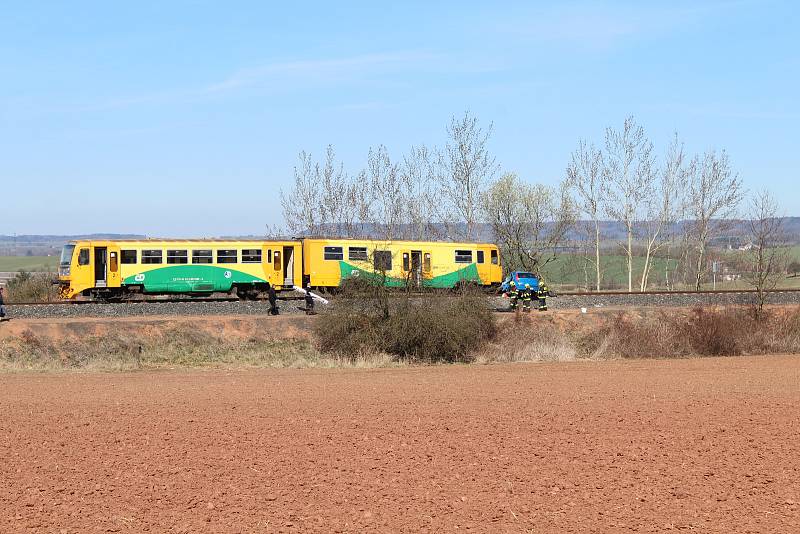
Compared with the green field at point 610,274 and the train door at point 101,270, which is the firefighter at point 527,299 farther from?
the green field at point 610,274

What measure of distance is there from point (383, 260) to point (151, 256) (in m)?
10.2

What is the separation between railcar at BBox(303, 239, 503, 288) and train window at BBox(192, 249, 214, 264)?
13.0ft

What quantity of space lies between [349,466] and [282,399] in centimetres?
661

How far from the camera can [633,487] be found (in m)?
12.4

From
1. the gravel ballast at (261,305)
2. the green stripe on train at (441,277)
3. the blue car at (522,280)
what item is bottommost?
the gravel ballast at (261,305)

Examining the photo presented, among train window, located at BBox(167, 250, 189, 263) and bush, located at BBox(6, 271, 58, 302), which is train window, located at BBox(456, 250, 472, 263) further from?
bush, located at BBox(6, 271, 58, 302)

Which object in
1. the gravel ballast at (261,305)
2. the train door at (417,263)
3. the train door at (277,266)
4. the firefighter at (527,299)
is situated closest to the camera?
the gravel ballast at (261,305)

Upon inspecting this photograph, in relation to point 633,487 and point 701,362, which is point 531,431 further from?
point 701,362

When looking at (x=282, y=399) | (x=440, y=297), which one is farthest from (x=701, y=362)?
(x=282, y=399)

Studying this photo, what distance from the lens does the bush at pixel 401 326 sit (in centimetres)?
3080

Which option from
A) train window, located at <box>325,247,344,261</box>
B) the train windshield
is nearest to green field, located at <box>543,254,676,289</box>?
train window, located at <box>325,247,344,261</box>

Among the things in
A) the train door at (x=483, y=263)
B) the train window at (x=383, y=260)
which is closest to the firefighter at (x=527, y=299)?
the train window at (x=383, y=260)

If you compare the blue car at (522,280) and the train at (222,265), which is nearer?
the train at (222,265)

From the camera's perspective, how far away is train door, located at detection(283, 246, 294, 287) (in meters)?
41.7
